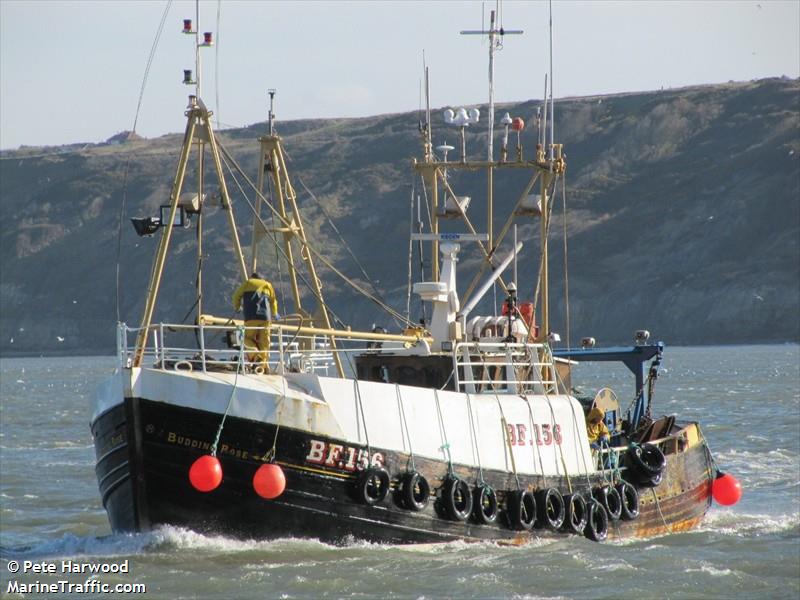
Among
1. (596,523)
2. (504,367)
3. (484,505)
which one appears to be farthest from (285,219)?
(596,523)

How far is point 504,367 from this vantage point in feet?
81.4

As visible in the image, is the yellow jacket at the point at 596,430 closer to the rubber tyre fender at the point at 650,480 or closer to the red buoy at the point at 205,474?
the rubber tyre fender at the point at 650,480

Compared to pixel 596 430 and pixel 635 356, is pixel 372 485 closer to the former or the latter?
pixel 596 430

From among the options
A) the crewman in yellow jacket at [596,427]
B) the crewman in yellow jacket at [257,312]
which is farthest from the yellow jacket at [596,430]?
→ the crewman in yellow jacket at [257,312]

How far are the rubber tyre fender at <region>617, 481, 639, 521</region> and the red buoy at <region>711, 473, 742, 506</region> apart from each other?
3664mm

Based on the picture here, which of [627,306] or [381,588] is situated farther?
[627,306]

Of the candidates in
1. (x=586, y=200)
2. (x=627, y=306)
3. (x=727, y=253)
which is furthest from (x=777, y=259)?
(x=586, y=200)

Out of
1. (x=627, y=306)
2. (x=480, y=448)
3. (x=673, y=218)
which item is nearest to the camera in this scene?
(x=480, y=448)

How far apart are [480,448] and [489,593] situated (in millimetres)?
2908

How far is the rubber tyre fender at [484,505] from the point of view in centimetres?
2223

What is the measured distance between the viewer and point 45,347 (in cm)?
17600

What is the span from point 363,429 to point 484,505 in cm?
242

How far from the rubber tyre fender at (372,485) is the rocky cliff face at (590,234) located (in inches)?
3517

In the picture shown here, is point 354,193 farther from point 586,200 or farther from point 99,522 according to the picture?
point 99,522
